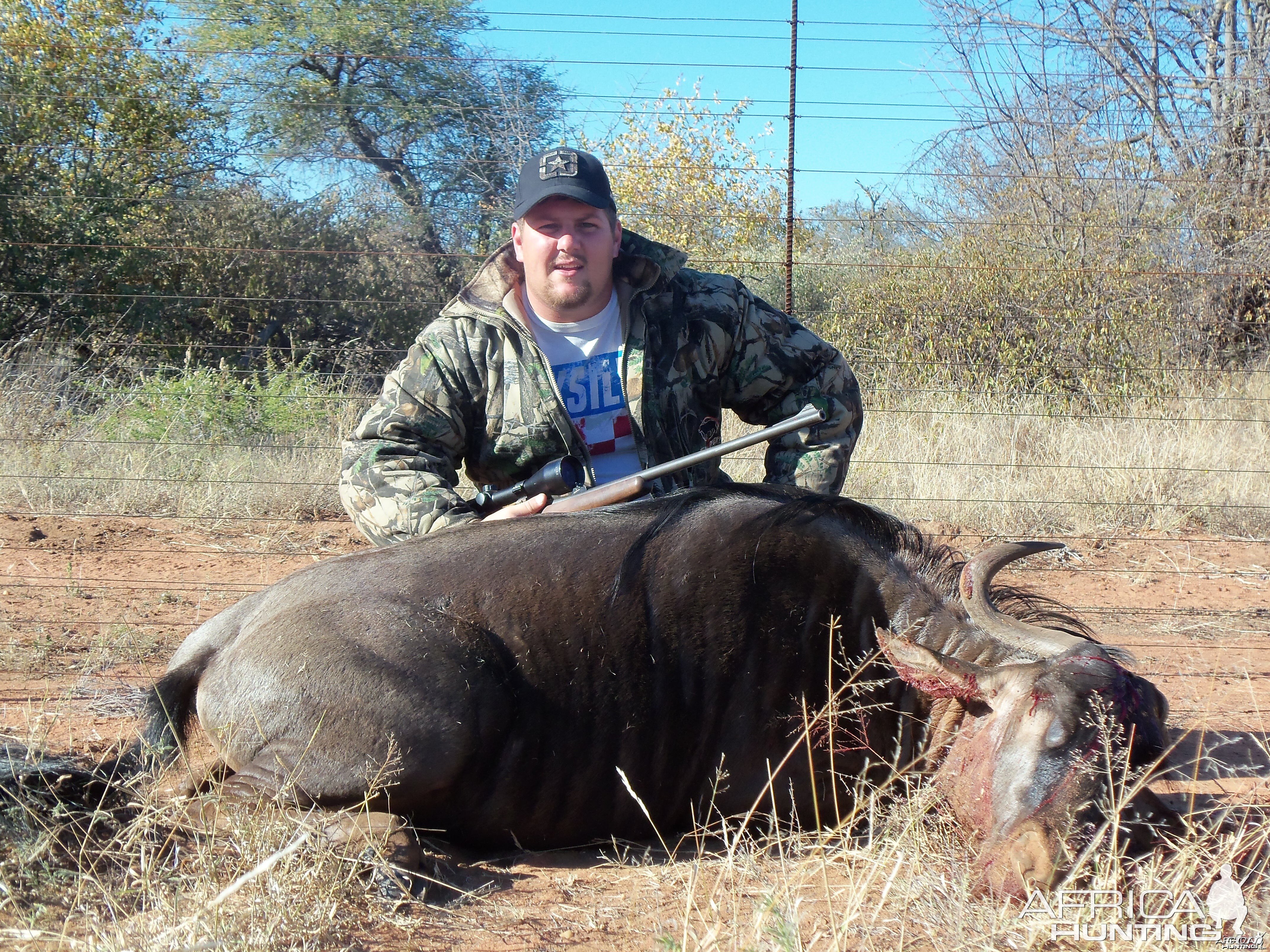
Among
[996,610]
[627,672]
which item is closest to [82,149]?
[627,672]

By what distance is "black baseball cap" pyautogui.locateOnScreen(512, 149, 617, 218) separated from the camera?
4.07 m

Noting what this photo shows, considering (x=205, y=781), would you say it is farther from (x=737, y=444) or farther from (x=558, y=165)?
(x=558, y=165)

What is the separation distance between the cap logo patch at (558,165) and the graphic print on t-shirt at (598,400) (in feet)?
2.45

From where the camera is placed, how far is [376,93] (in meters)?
15.9

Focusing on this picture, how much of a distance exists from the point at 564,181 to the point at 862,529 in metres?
1.86

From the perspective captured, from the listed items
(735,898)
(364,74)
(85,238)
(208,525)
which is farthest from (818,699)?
(364,74)

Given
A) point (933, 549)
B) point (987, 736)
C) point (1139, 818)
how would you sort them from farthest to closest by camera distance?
point (933, 549)
point (987, 736)
point (1139, 818)

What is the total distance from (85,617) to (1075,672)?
463 cm

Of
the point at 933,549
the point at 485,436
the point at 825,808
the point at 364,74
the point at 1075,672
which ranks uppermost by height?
the point at 364,74

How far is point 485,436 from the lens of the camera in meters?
4.25

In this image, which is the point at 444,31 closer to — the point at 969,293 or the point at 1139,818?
the point at 969,293

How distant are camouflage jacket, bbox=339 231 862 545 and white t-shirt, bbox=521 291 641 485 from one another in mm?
58

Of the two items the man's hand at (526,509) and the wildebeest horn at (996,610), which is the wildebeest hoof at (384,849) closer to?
the man's hand at (526,509)

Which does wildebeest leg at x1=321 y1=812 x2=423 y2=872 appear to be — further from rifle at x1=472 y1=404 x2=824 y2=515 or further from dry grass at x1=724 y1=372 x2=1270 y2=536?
dry grass at x1=724 y1=372 x2=1270 y2=536
